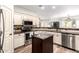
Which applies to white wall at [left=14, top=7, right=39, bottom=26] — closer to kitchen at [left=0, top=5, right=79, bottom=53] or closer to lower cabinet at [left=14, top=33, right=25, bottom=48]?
kitchen at [left=0, top=5, right=79, bottom=53]

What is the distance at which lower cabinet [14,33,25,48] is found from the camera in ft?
6.42

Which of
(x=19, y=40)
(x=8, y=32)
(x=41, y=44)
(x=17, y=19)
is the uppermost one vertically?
(x=17, y=19)

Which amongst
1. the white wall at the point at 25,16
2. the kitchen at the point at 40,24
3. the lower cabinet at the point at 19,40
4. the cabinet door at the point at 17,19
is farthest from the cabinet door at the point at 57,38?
the cabinet door at the point at 17,19

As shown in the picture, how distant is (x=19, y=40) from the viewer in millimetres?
2035

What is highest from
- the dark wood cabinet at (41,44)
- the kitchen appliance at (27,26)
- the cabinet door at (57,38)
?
the kitchen appliance at (27,26)

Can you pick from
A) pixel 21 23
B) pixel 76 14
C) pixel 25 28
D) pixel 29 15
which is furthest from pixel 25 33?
pixel 76 14

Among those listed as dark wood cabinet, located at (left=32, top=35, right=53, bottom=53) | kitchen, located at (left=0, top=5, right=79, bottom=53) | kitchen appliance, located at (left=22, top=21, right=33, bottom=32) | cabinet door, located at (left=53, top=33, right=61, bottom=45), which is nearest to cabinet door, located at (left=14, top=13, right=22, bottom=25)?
kitchen, located at (left=0, top=5, right=79, bottom=53)

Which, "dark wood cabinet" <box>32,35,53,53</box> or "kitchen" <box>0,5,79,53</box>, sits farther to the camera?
"dark wood cabinet" <box>32,35,53,53</box>

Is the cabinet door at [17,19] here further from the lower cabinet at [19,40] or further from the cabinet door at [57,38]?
the cabinet door at [57,38]

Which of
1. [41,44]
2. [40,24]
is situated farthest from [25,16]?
[41,44]

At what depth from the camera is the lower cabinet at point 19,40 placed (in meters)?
1.96

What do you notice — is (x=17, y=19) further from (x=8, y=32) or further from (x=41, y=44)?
(x=41, y=44)

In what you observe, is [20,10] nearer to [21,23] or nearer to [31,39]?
[21,23]
